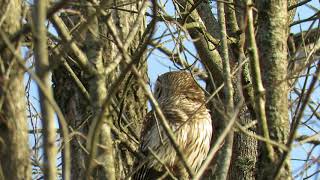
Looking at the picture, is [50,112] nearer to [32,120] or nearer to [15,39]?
[15,39]

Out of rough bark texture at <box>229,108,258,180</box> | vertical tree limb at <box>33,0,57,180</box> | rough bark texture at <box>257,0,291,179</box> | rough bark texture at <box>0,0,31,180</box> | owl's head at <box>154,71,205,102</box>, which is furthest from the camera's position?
owl's head at <box>154,71,205,102</box>

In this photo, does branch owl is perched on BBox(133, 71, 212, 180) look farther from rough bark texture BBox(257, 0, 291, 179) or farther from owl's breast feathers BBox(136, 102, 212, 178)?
rough bark texture BBox(257, 0, 291, 179)

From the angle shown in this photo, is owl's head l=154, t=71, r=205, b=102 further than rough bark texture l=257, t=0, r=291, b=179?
Yes

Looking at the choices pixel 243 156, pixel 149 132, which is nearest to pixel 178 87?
pixel 149 132

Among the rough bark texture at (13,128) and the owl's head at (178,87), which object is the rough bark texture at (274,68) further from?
the owl's head at (178,87)

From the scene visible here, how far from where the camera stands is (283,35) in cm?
409

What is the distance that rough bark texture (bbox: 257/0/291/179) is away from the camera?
3889 mm

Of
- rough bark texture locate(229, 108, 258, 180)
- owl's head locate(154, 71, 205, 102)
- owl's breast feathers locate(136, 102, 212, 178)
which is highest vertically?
owl's head locate(154, 71, 205, 102)

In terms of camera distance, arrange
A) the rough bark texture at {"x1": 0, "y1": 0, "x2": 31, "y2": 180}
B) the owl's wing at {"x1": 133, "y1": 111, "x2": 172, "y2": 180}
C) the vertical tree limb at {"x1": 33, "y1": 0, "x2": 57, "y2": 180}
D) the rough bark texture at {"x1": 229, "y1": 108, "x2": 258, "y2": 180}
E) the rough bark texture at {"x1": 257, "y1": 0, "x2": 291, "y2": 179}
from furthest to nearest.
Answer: the owl's wing at {"x1": 133, "y1": 111, "x2": 172, "y2": 180} < the rough bark texture at {"x1": 229, "y1": 108, "x2": 258, "y2": 180} < the rough bark texture at {"x1": 257, "y1": 0, "x2": 291, "y2": 179} < the rough bark texture at {"x1": 0, "y1": 0, "x2": 31, "y2": 180} < the vertical tree limb at {"x1": 33, "y1": 0, "x2": 57, "y2": 180}

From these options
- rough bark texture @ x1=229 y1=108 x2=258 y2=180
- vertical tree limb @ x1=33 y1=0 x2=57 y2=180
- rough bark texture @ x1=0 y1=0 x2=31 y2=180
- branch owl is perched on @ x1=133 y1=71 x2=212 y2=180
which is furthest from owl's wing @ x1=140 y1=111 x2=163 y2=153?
vertical tree limb @ x1=33 y1=0 x2=57 y2=180

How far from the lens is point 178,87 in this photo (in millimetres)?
7574

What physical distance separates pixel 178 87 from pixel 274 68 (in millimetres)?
3585

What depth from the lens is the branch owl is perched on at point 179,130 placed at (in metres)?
6.70

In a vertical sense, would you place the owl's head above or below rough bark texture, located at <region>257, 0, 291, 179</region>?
above
